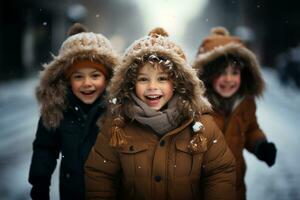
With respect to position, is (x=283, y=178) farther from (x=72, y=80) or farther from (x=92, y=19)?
(x=92, y=19)

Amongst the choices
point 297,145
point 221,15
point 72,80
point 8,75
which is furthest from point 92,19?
point 72,80

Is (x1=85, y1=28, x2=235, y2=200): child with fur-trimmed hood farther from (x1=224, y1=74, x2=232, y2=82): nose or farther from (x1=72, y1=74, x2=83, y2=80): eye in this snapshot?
(x1=224, y1=74, x2=232, y2=82): nose

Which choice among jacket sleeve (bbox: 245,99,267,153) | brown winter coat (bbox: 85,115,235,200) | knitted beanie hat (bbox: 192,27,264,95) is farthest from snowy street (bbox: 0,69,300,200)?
brown winter coat (bbox: 85,115,235,200)

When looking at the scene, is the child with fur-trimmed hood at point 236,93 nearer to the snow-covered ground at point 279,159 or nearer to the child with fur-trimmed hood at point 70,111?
the snow-covered ground at point 279,159

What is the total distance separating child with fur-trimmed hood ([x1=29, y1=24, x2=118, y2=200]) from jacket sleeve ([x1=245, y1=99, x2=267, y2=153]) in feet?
4.07

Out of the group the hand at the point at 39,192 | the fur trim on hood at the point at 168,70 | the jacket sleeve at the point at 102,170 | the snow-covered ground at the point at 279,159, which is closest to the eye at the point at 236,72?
the snow-covered ground at the point at 279,159

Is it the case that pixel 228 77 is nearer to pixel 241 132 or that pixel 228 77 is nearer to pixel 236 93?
pixel 236 93

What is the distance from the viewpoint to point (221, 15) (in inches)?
1801

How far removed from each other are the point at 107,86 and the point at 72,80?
0.93 ft

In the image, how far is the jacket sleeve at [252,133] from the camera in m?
4.31

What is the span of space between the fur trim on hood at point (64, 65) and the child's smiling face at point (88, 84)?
0.31 ft

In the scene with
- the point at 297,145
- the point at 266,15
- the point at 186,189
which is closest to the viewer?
the point at 186,189

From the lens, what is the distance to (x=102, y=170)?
3234 mm

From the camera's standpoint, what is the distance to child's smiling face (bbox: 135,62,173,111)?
3279mm
